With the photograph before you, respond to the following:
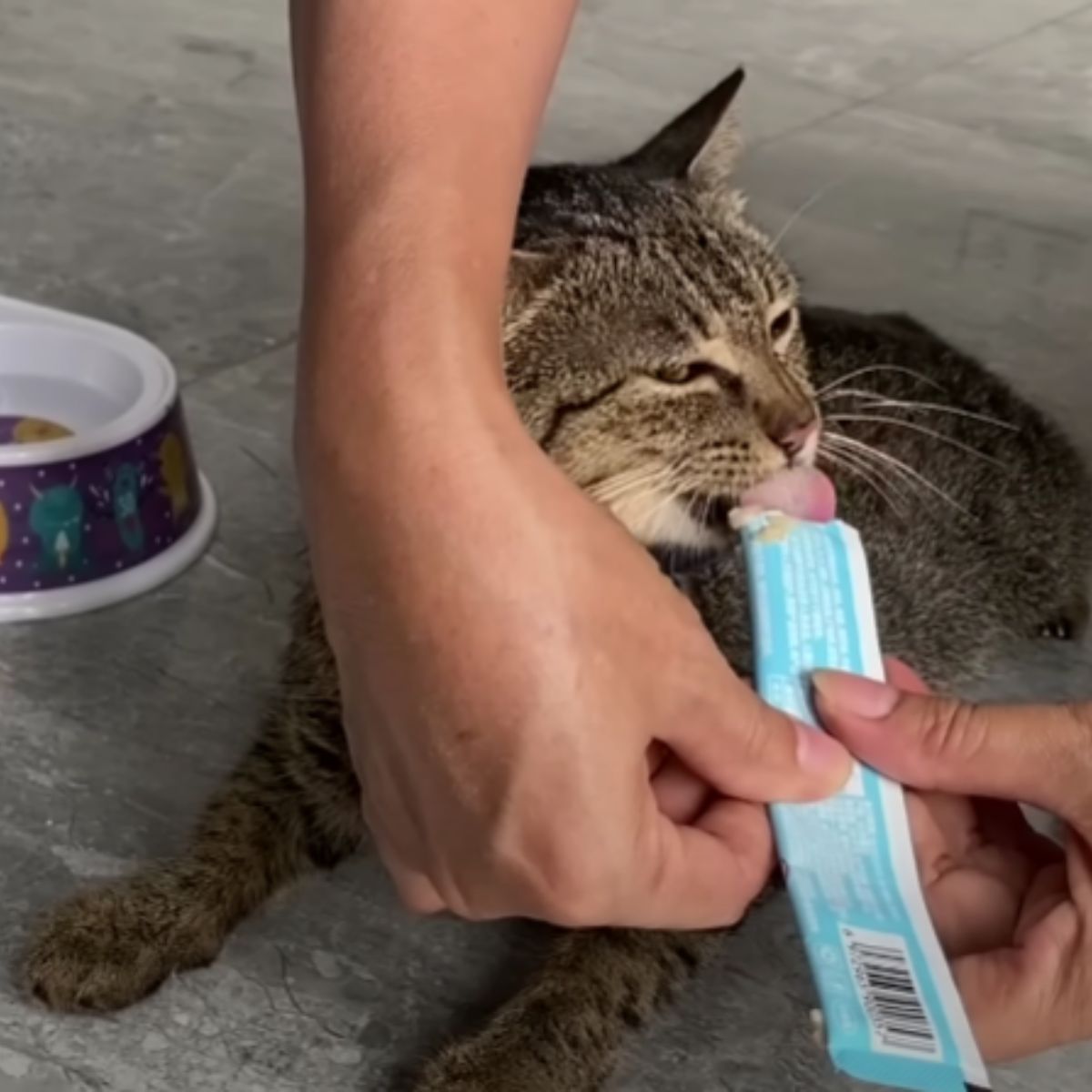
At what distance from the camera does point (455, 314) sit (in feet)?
3.05

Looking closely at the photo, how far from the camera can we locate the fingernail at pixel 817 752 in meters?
1.10

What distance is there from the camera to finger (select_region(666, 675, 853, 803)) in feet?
3.26

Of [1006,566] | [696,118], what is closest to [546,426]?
[696,118]

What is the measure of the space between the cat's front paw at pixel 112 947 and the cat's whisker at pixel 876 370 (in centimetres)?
71

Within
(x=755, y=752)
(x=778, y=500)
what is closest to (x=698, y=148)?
(x=778, y=500)

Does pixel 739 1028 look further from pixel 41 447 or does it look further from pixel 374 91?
pixel 41 447

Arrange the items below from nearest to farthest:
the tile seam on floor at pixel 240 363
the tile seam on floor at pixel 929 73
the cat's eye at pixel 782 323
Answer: the cat's eye at pixel 782 323, the tile seam on floor at pixel 240 363, the tile seam on floor at pixel 929 73

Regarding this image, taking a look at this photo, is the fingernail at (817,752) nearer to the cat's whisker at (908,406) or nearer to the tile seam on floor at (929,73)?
the cat's whisker at (908,406)

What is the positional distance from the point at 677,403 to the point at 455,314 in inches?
20.0

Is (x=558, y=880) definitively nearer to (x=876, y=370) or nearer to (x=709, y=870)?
(x=709, y=870)

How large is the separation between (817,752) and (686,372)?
418mm

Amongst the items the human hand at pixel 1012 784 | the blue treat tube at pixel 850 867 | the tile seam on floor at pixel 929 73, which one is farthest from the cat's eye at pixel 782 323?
the tile seam on floor at pixel 929 73

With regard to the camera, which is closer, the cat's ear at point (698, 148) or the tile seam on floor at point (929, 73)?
the cat's ear at point (698, 148)

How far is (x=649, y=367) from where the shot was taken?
4.68ft
